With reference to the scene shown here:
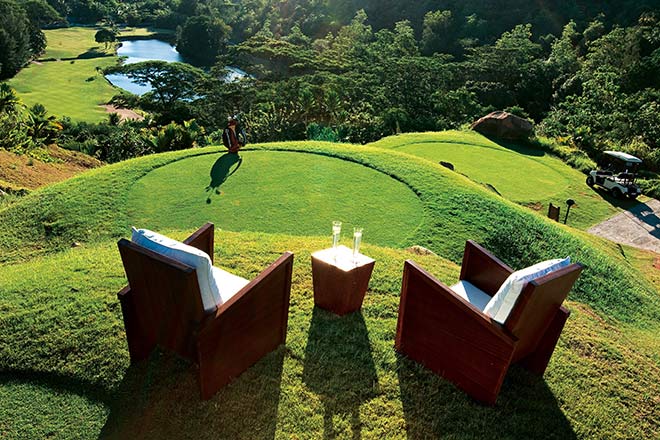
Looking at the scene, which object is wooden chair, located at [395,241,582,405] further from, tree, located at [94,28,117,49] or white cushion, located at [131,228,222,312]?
tree, located at [94,28,117,49]

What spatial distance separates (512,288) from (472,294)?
0.96m

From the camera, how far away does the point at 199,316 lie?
301 centimetres

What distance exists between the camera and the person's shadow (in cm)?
798

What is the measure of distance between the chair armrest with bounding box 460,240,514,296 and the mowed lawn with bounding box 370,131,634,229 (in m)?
8.10

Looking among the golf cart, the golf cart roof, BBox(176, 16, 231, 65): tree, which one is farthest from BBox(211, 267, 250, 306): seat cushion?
BBox(176, 16, 231, 65): tree

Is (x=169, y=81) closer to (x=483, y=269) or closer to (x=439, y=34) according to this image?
(x=439, y=34)

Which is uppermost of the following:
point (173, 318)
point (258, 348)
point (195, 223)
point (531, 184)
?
point (173, 318)

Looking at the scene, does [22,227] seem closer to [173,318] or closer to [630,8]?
[173,318]

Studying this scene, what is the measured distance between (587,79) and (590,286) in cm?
2509

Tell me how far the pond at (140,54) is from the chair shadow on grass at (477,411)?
5001cm

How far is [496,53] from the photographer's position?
29.8 meters

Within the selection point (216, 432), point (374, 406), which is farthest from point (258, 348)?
point (374, 406)

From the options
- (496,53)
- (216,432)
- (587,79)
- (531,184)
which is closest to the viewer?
(216,432)

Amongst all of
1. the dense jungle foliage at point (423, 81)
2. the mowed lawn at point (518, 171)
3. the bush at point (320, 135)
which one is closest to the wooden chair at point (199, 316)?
the mowed lawn at point (518, 171)
